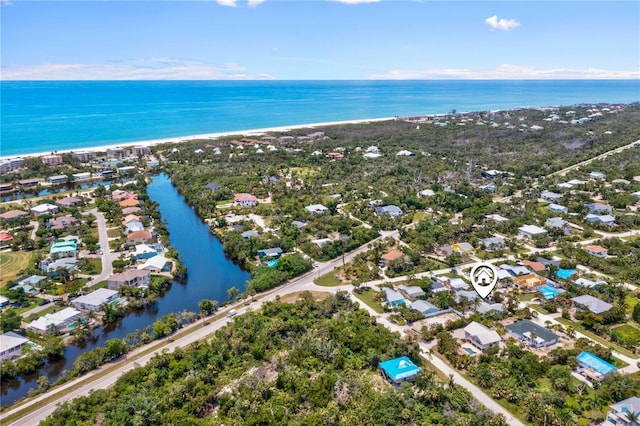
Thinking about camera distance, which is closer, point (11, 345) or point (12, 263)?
point (11, 345)

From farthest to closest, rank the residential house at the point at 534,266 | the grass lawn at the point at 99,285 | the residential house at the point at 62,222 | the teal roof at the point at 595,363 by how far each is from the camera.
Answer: the residential house at the point at 62,222 < the residential house at the point at 534,266 < the grass lawn at the point at 99,285 < the teal roof at the point at 595,363

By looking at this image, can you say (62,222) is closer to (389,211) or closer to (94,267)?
(94,267)

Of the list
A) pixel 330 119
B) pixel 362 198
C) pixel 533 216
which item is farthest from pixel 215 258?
pixel 330 119

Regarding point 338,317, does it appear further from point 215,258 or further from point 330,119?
point 330,119

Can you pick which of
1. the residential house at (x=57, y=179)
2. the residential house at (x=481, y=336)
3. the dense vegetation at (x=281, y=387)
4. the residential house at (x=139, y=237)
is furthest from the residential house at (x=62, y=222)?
the residential house at (x=481, y=336)

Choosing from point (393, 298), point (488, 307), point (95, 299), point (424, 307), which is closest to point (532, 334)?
point (488, 307)

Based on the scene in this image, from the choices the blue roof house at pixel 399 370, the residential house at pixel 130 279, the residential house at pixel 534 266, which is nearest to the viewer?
the blue roof house at pixel 399 370

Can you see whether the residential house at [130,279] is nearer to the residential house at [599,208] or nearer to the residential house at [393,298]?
the residential house at [393,298]
